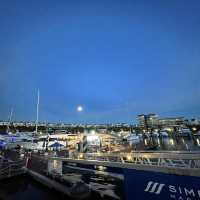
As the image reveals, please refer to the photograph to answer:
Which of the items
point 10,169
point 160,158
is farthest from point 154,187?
point 10,169

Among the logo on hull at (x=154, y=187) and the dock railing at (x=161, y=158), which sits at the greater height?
the dock railing at (x=161, y=158)

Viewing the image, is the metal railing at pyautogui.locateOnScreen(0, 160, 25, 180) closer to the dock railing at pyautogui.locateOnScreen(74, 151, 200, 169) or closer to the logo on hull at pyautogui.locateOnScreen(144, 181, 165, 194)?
the dock railing at pyautogui.locateOnScreen(74, 151, 200, 169)

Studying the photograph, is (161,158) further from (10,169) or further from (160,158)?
(10,169)

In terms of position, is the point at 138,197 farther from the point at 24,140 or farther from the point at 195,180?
the point at 24,140

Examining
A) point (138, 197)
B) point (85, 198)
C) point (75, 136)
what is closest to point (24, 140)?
point (75, 136)

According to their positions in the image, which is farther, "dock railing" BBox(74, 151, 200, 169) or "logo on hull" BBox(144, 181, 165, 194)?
"dock railing" BBox(74, 151, 200, 169)

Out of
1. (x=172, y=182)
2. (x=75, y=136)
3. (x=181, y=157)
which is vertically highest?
(x=75, y=136)

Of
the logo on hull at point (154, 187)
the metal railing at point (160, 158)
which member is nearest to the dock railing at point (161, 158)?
the metal railing at point (160, 158)

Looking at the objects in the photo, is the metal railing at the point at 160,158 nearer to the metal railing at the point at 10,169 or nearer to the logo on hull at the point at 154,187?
the logo on hull at the point at 154,187

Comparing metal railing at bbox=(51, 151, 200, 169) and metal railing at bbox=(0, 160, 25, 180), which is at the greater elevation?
metal railing at bbox=(51, 151, 200, 169)

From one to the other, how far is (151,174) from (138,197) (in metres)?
1.20

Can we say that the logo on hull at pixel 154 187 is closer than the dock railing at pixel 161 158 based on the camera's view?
Yes

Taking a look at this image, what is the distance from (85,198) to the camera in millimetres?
10531

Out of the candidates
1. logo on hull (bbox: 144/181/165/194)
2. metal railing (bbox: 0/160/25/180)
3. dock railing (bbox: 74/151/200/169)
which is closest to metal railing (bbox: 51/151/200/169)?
dock railing (bbox: 74/151/200/169)
